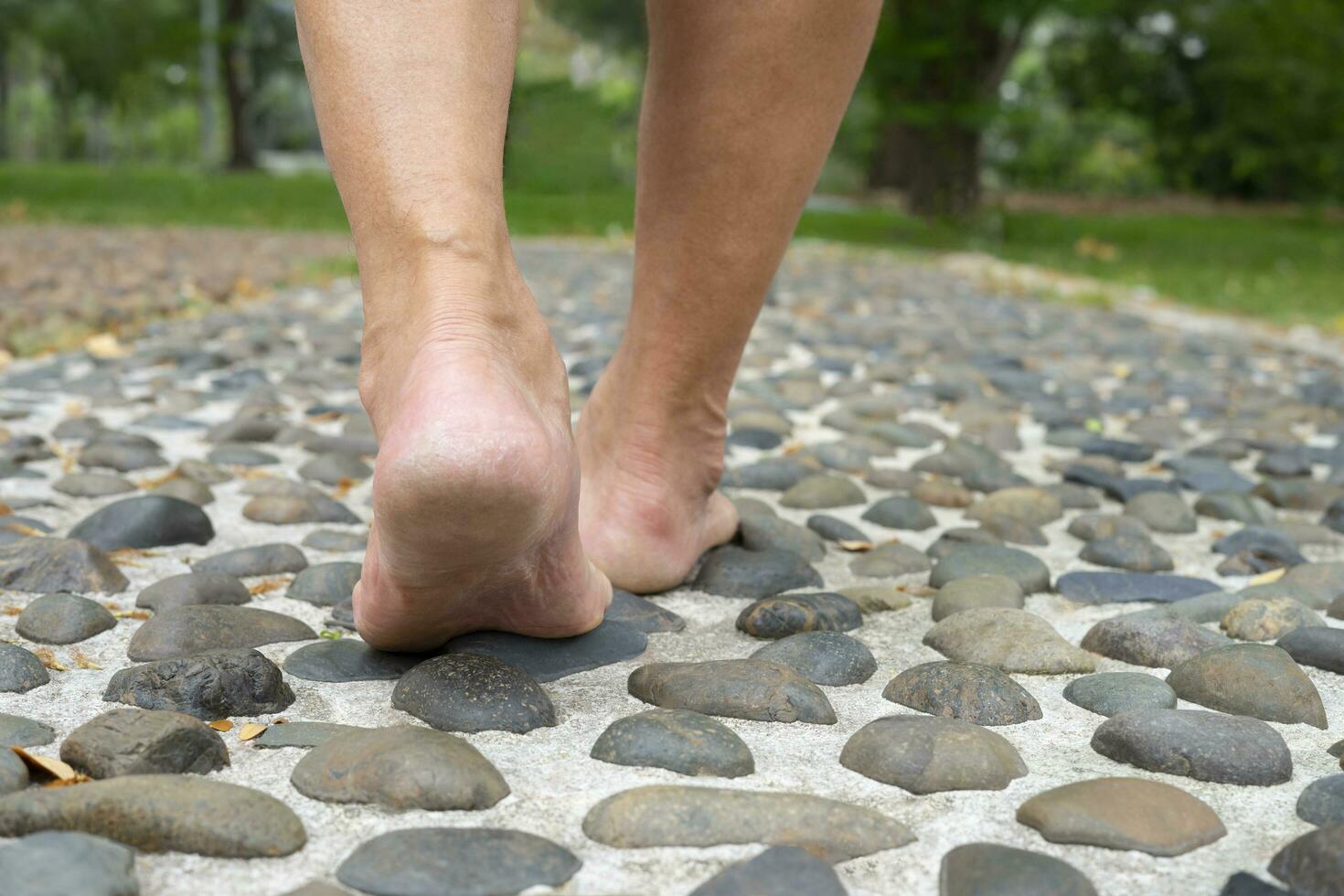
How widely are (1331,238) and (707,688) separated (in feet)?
39.7

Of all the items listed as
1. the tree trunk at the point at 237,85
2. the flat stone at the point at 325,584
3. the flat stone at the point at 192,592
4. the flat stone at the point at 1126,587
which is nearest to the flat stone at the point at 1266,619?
the flat stone at the point at 1126,587

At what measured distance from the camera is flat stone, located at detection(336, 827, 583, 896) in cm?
78

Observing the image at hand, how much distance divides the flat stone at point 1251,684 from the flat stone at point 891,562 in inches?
17.9

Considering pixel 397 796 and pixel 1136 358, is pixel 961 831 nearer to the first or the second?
pixel 397 796

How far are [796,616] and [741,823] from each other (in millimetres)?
472

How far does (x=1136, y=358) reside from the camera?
3.76 m

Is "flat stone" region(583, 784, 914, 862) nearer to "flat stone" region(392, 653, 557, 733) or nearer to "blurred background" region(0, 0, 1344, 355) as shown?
"flat stone" region(392, 653, 557, 733)

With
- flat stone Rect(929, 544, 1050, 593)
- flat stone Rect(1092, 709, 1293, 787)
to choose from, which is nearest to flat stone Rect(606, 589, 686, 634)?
flat stone Rect(929, 544, 1050, 593)

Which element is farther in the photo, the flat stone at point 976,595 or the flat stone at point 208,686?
the flat stone at point 976,595

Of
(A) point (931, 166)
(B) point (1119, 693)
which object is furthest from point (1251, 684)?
(A) point (931, 166)

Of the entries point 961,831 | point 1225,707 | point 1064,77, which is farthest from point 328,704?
point 1064,77

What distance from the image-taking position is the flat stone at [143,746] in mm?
913

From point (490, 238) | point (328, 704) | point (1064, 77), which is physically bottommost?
point (328, 704)

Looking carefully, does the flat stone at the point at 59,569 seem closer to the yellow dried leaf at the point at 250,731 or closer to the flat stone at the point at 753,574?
the yellow dried leaf at the point at 250,731
